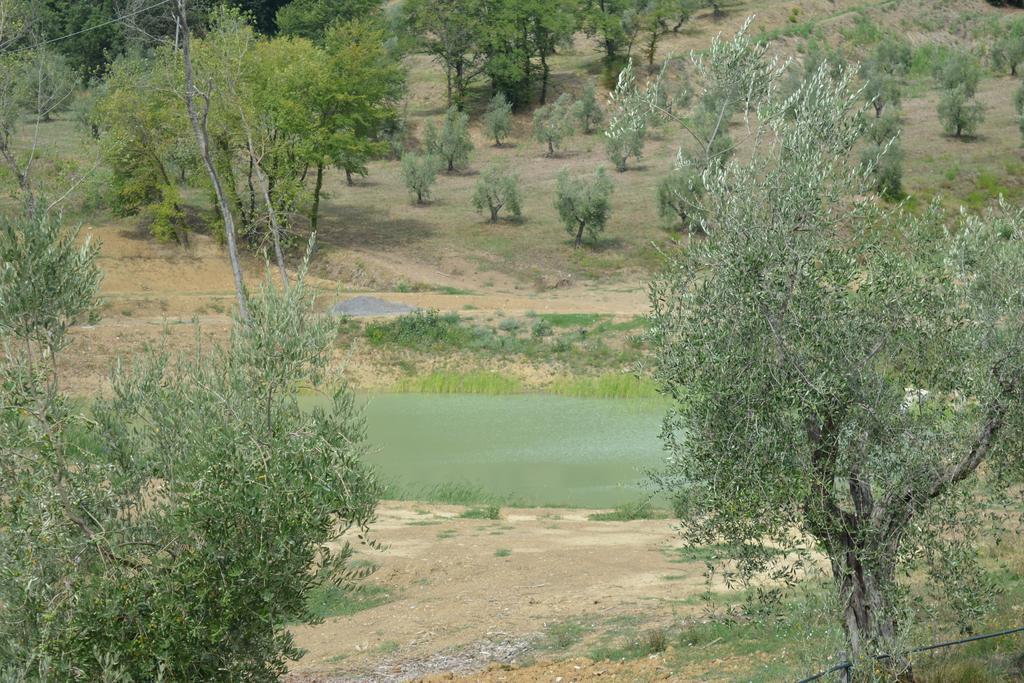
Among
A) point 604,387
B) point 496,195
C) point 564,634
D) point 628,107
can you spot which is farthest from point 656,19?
point 628,107

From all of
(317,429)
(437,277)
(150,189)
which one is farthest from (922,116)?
(317,429)

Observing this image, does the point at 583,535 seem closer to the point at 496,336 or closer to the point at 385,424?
the point at 385,424

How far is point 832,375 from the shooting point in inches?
419

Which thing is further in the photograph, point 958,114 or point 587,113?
point 587,113

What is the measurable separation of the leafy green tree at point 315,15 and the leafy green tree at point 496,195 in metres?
29.9

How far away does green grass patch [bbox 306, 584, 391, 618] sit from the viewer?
19.2 m

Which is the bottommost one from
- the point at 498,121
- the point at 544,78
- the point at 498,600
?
the point at 498,600

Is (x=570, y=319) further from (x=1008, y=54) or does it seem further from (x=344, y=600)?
(x=1008, y=54)

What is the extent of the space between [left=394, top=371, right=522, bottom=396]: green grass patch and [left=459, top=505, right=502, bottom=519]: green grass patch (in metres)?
18.0

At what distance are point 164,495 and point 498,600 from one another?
29.6 ft

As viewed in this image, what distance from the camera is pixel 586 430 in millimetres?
35688

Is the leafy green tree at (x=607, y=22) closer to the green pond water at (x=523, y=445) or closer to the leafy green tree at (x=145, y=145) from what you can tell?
the leafy green tree at (x=145, y=145)

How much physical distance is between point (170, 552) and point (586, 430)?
1014 inches

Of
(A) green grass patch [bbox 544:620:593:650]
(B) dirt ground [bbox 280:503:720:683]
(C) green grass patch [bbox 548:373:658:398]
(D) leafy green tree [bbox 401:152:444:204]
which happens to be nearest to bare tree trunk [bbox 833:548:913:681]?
(B) dirt ground [bbox 280:503:720:683]
